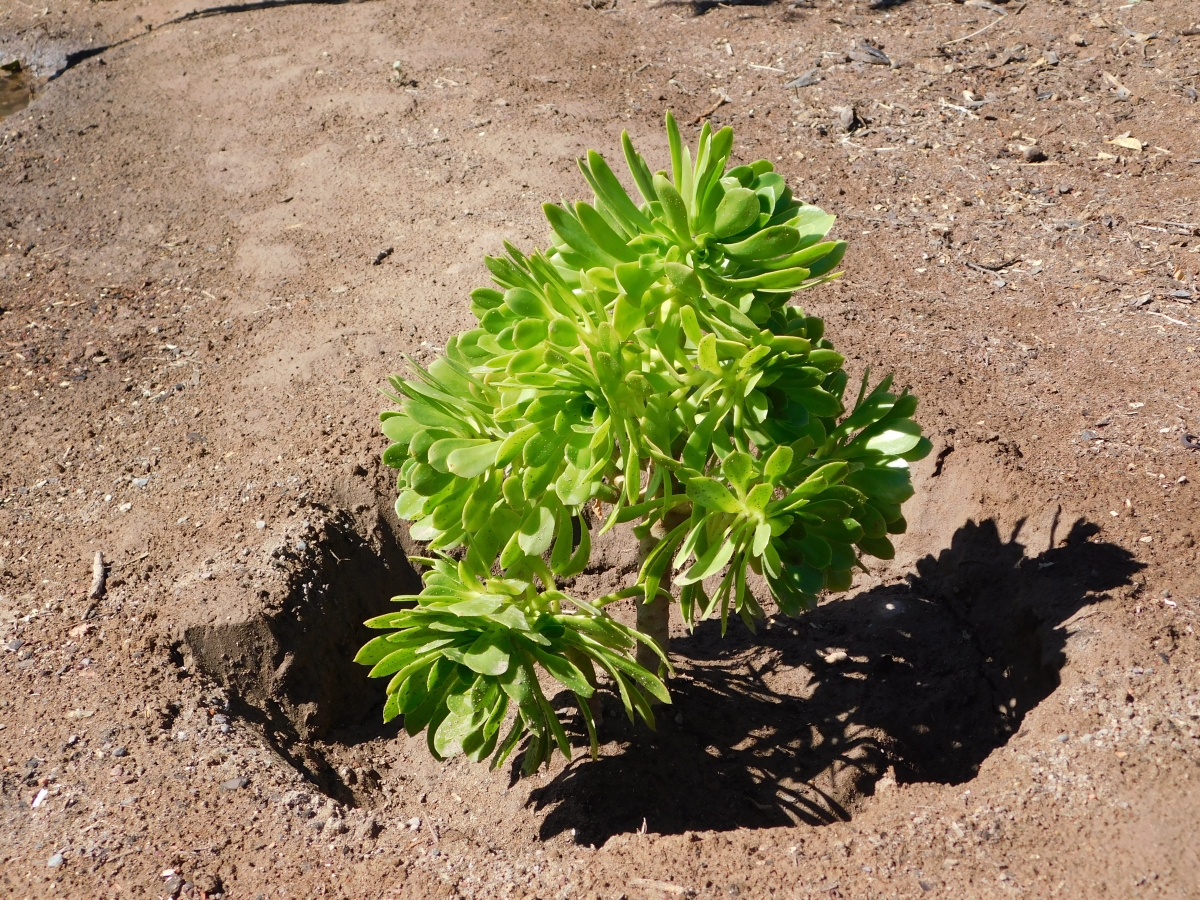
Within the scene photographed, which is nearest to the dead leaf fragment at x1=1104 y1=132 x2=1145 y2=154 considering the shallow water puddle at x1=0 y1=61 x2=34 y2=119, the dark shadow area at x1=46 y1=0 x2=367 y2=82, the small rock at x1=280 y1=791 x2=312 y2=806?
the small rock at x1=280 y1=791 x2=312 y2=806

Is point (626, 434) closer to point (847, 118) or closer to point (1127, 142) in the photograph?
point (847, 118)

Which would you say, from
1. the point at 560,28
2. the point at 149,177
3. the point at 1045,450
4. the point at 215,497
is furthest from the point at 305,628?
the point at 560,28

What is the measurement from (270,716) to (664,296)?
4.99ft

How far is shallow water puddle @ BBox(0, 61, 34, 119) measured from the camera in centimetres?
648

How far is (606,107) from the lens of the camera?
513cm

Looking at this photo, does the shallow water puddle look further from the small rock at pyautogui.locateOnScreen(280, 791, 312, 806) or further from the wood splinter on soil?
the small rock at pyautogui.locateOnScreen(280, 791, 312, 806)

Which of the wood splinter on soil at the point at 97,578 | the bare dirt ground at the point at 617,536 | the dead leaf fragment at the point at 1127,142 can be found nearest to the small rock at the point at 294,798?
the bare dirt ground at the point at 617,536

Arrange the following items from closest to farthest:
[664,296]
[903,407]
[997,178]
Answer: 1. [664,296]
2. [903,407]
3. [997,178]

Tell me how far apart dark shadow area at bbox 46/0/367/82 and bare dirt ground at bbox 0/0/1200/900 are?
3.13 feet

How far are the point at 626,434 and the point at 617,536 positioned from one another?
145 cm

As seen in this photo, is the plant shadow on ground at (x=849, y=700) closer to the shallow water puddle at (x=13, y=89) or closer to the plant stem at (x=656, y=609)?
the plant stem at (x=656, y=609)

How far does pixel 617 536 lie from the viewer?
10.4ft

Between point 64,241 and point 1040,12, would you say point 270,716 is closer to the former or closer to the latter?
point 64,241

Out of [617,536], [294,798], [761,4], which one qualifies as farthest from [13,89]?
[294,798]
